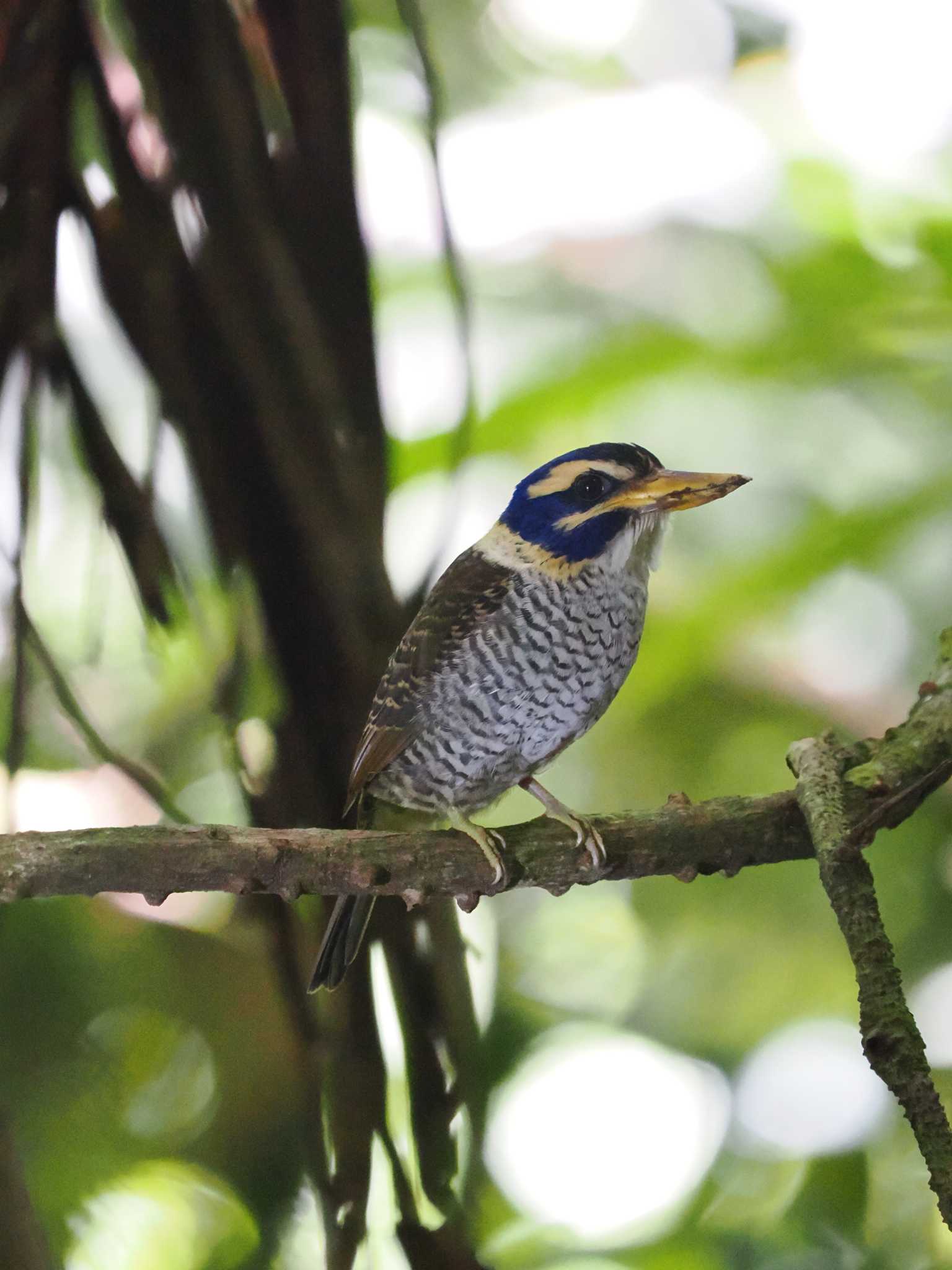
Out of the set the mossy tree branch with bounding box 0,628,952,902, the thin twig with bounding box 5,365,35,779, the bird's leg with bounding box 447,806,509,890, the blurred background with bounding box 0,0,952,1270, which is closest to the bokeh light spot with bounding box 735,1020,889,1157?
the blurred background with bounding box 0,0,952,1270

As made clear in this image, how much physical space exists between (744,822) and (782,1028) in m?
0.77

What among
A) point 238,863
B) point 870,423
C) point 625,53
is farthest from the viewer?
point 870,423

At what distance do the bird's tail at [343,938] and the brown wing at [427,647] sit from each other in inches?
5.5

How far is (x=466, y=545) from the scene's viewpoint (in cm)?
154

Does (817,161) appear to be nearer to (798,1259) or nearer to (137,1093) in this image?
(798,1259)

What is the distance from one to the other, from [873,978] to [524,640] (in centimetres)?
46

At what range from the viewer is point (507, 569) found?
1161 mm

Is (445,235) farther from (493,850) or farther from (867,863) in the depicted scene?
(867,863)

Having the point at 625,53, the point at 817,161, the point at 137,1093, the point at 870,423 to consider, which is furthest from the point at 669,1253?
the point at 625,53

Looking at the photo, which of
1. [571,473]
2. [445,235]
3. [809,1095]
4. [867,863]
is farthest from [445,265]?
[809,1095]

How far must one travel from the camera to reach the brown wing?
115 cm

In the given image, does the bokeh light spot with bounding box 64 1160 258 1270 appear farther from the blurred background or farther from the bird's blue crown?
the bird's blue crown

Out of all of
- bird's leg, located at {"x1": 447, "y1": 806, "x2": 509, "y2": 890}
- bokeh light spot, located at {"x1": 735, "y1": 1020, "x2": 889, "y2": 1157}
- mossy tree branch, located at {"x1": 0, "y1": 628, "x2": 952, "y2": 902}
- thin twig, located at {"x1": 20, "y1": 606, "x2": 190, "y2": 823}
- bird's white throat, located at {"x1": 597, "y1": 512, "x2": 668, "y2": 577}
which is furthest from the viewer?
bokeh light spot, located at {"x1": 735, "y1": 1020, "x2": 889, "y2": 1157}

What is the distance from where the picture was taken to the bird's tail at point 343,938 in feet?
3.97
